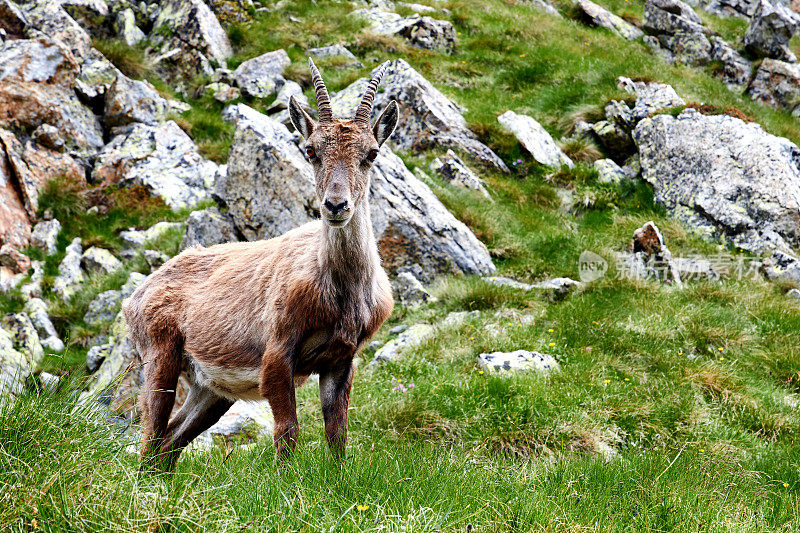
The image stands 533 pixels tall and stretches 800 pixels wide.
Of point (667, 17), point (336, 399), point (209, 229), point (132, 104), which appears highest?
point (336, 399)

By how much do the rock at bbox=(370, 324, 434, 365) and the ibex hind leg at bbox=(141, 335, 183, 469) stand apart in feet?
10.9

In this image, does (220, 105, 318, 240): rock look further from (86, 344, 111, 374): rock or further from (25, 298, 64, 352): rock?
(25, 298, 64, 352): rock

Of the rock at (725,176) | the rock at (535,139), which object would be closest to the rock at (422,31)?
the rock at (535,139)

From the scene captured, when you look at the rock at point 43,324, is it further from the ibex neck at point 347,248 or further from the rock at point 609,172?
the rock at point 609,172

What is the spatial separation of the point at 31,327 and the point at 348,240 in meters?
8.27

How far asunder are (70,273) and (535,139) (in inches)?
438

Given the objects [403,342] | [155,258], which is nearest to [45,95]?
[155,258]

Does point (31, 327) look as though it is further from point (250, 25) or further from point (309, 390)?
point (250, 25)

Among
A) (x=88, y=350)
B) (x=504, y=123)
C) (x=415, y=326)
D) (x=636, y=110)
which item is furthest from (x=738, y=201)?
(x=88, y=350)

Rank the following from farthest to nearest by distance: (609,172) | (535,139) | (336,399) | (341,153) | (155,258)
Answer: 1. (535,139)
2. (609,172)
3. (155,258)
4. (336,399)
5. (341,153)

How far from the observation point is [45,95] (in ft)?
47.5

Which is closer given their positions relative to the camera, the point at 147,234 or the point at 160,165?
the point at 147,234

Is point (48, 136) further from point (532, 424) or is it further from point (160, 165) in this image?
point (532, 424)

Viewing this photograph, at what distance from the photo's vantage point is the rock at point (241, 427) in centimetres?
803
